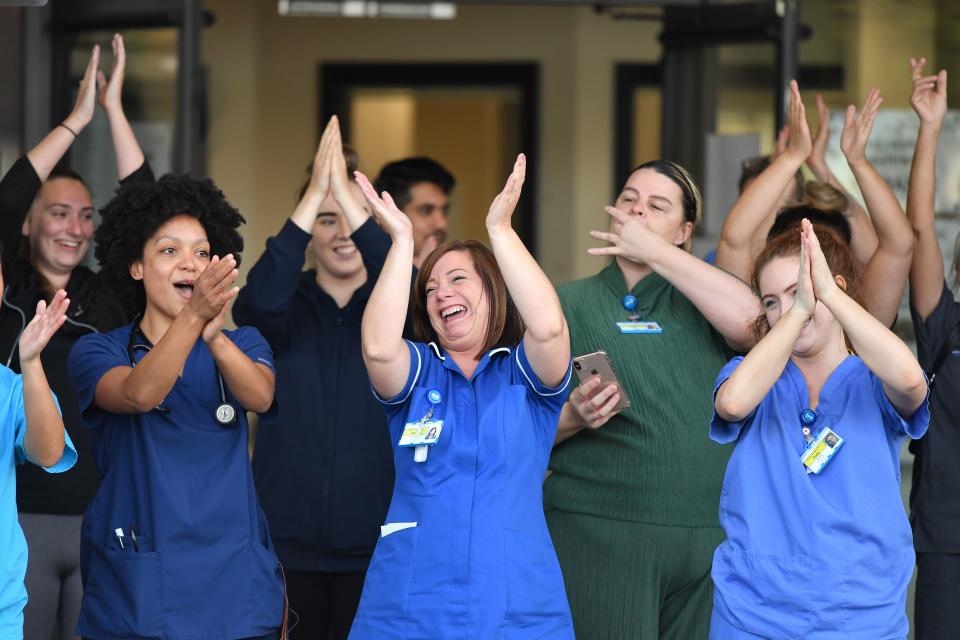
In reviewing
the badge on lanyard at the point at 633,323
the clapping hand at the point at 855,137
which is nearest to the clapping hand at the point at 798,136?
the clapping hand at the point at 855,137

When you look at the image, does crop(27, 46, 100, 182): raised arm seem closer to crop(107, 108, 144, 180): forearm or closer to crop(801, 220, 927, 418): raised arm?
crop(107, 108, 144, 180): forearm

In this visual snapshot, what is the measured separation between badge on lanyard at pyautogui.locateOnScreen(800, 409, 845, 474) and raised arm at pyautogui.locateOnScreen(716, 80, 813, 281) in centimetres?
106

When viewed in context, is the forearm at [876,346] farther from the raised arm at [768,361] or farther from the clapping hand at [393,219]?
the clapping hand at [393,219]

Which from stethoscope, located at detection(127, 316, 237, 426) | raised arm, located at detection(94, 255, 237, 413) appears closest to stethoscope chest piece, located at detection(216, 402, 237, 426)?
stethoscope, located at detection(127, 316, 237, 426)

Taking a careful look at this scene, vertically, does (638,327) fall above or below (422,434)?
above

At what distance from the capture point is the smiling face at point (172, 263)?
3430mm

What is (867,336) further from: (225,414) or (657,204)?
(225,414)

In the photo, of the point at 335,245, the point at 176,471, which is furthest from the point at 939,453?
the point at 176,471

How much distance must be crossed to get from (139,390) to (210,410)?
0.23 m

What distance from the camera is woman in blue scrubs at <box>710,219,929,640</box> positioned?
2996 millimetres

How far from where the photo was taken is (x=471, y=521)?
3109mm

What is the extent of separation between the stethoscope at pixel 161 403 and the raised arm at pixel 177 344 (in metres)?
0.11

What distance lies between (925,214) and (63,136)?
2.56 m

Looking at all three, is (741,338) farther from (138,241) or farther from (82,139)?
(82,139)
